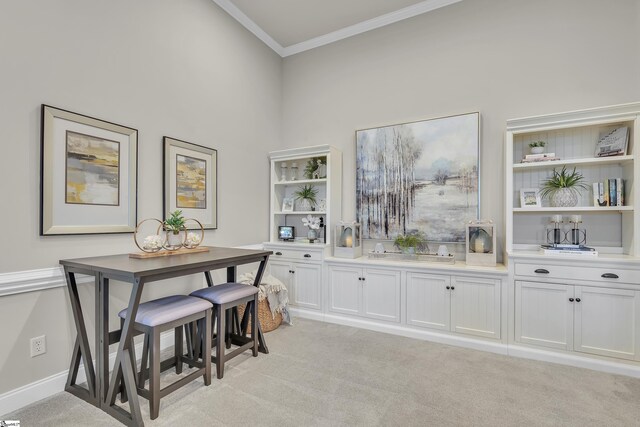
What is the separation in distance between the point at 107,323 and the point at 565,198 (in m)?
3.70

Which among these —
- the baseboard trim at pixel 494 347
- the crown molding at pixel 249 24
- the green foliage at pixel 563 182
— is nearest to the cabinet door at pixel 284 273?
the baseboard trim at pixel 494 347

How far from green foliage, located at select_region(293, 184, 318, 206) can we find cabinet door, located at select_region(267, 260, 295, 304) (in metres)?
0.89

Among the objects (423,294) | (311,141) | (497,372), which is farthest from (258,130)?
(497,372)

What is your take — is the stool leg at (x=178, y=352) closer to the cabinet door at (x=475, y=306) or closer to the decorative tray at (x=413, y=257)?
the decorative tray at (x=413, y=257)

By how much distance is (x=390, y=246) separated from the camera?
371 centimetres

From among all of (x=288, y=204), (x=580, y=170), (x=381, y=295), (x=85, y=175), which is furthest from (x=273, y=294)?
(x=580, y=170)

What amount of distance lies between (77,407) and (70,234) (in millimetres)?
1130

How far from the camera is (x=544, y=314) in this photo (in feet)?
8.61

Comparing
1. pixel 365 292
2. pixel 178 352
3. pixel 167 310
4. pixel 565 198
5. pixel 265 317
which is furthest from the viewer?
pixel 365 292

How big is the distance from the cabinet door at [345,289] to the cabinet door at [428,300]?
0.56m

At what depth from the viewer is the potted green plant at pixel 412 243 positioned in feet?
11.3

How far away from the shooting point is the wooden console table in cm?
176

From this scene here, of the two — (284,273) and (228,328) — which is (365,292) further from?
(228,328)

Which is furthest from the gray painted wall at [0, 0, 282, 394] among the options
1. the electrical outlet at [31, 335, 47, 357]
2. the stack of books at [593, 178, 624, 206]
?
the stack of books at [593, 178, 624, 206]
